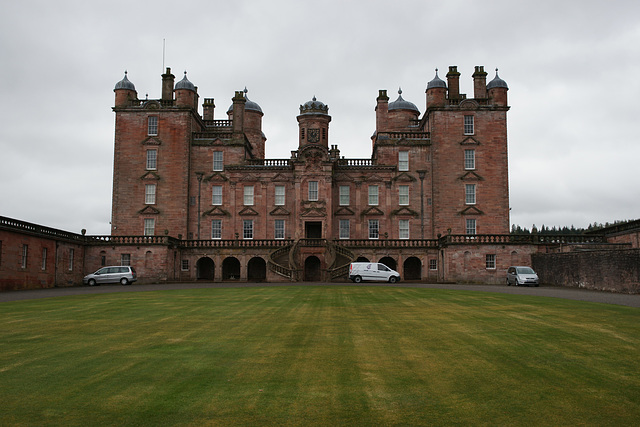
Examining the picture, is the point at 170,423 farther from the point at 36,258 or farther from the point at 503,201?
the point at 503,201

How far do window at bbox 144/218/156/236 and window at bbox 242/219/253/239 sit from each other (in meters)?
9.28

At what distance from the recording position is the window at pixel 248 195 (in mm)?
58781

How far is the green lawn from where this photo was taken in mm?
7414

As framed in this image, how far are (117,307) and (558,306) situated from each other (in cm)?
1640

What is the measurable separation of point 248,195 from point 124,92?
56.1 feet

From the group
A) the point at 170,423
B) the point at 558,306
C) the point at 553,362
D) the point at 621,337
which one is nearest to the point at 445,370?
the point at 553,362

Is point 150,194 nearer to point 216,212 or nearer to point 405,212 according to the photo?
point 216,212

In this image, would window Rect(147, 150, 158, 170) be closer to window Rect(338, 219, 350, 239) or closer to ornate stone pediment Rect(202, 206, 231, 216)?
ornate stone pediment Rect(202, 206, 231, 216)

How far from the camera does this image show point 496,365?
10.1 m

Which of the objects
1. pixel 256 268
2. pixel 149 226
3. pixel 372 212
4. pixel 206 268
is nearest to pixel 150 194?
pixel 149 226

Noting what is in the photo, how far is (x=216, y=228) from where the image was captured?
5831 centimetres

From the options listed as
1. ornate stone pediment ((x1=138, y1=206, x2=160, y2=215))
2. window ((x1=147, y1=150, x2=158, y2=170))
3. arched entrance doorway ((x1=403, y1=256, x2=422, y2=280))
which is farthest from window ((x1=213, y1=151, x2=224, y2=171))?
arched entrance doorway ((x1=403, y1=256, x2=422, y2=280))

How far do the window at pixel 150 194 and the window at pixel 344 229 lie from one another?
1977 cm

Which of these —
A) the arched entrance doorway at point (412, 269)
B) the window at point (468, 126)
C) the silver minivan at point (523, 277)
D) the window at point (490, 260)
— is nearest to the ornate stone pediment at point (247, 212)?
the arched entrance doorway at point (412, 269)
